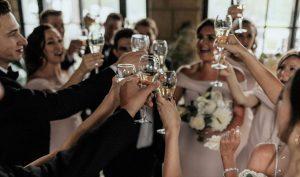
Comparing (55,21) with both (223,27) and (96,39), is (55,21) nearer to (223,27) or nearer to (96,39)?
(96,39)

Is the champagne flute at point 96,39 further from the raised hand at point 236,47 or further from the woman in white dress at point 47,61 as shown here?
the raised hand at point 236,47

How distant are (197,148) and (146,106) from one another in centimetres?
104

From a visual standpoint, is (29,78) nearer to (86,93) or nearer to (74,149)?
(86,93)

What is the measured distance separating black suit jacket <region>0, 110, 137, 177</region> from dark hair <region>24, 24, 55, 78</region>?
1.70m

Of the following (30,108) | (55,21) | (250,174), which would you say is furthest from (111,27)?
(250,174)

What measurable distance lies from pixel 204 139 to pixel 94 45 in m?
0.99

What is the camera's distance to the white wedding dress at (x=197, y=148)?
237cm

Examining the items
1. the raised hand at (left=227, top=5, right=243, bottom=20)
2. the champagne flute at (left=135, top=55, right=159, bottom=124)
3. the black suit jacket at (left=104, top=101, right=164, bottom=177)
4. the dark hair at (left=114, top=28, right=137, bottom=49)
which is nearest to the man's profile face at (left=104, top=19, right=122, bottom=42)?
the dark hair at (left=114, top=28, right=137, bottom=49)

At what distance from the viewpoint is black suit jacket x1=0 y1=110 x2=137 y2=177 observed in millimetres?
1055

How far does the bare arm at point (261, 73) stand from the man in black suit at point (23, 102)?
62 centimetres

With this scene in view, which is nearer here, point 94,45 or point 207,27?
point 94,45

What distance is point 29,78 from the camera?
264cm

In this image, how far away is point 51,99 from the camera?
158 centimetres

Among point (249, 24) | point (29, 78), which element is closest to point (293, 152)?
point (249, 24)
